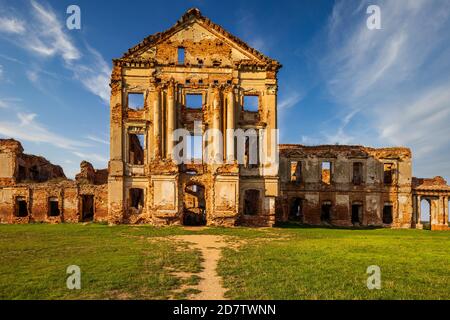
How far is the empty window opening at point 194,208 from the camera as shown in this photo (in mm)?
21484

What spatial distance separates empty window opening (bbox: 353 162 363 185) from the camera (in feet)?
88.4

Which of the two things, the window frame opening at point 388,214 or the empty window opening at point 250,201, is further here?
the window frame opening at point 388,214

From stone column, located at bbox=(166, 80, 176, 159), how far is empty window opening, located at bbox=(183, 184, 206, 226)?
338 centimetres

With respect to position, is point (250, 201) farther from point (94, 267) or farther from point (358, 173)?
point (94, 267)

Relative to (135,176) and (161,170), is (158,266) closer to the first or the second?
(161,170)

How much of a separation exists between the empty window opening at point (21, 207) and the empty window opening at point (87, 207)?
14.6 feet

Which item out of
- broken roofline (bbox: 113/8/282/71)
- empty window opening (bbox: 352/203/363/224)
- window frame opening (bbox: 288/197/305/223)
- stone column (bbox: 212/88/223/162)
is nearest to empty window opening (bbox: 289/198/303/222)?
window frame opening (bbox: 288/197/305/223)

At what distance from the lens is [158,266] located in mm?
8242

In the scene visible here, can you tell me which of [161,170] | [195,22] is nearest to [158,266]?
[161,170]

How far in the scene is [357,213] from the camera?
2772 centimetres

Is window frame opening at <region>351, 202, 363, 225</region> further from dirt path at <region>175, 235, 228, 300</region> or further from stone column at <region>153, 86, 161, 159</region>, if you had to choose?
stone column at <region>153, 86, 161, 159</region>

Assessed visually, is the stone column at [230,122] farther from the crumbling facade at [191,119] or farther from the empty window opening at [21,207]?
the empty window opening at [21,207]

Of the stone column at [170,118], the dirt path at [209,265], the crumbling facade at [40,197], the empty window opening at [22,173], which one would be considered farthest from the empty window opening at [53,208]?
the dirt path at [209,265]

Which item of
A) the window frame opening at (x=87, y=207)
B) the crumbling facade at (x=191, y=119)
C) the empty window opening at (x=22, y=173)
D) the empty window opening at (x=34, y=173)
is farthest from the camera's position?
the empty window opening at (x=34, y=173)
